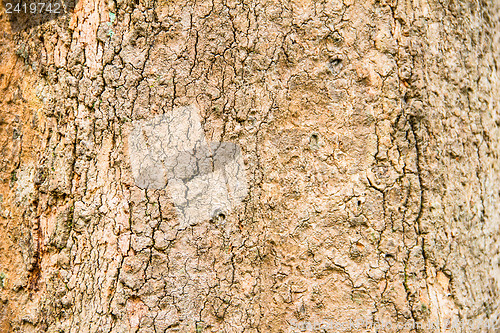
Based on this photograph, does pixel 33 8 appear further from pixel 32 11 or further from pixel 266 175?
pixel 266 175

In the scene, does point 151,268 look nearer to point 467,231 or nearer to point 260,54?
point 260,54

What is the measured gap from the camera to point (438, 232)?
132 cm

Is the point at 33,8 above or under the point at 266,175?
above

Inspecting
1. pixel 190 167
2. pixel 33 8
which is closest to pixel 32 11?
pixel 33 8

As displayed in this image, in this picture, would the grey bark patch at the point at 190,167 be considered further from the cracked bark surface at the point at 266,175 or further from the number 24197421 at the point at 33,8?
the number 24197421 at the point at 33,8

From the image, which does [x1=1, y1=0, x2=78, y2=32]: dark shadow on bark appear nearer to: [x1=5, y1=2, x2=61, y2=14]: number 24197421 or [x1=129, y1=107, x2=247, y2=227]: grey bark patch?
[x1=5, y1=2, x2=61, y2=14]: number 24197421

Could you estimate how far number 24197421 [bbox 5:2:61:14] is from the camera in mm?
A: 1434

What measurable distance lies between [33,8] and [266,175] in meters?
1.17

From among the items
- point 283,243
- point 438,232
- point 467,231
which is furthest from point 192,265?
point 467,231

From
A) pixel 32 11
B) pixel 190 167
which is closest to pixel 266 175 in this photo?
pixel 190 167

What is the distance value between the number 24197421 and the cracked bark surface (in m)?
0.12

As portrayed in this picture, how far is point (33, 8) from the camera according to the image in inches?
59.1

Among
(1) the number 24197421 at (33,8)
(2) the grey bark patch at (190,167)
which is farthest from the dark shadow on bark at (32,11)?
(2) the grey bark patch at (190,167)

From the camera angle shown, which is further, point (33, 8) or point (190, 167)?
point (33, 8)
